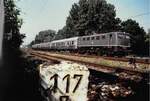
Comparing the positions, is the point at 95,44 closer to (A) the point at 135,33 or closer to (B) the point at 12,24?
(A) the point at 135,33

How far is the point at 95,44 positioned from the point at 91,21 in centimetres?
91

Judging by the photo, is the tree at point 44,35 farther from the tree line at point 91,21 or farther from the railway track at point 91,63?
the railway track at point 91,63

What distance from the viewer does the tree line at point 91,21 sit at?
3.04m

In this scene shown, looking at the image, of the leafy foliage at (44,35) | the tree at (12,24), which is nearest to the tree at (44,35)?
the leafy foliage at (44,35)

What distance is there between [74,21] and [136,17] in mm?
647

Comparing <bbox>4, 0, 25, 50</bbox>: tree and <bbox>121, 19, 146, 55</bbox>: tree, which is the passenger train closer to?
<bbox>121, 19, 146, 55</bbox>: tree

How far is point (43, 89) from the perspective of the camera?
2.56 meters

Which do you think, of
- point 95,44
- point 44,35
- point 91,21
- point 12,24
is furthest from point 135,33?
point 12,24

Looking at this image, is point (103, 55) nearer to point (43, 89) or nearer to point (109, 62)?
point (109, 62)

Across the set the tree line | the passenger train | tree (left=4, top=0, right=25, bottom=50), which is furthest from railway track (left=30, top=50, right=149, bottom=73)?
tree (left=4, top=0, right=25, bottom=50)

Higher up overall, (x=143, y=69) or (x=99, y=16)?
(x=99, y=16)

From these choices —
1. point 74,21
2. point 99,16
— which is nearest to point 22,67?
point 74,21

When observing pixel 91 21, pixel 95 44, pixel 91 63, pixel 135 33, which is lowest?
pixel 91 63

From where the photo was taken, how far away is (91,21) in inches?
120
